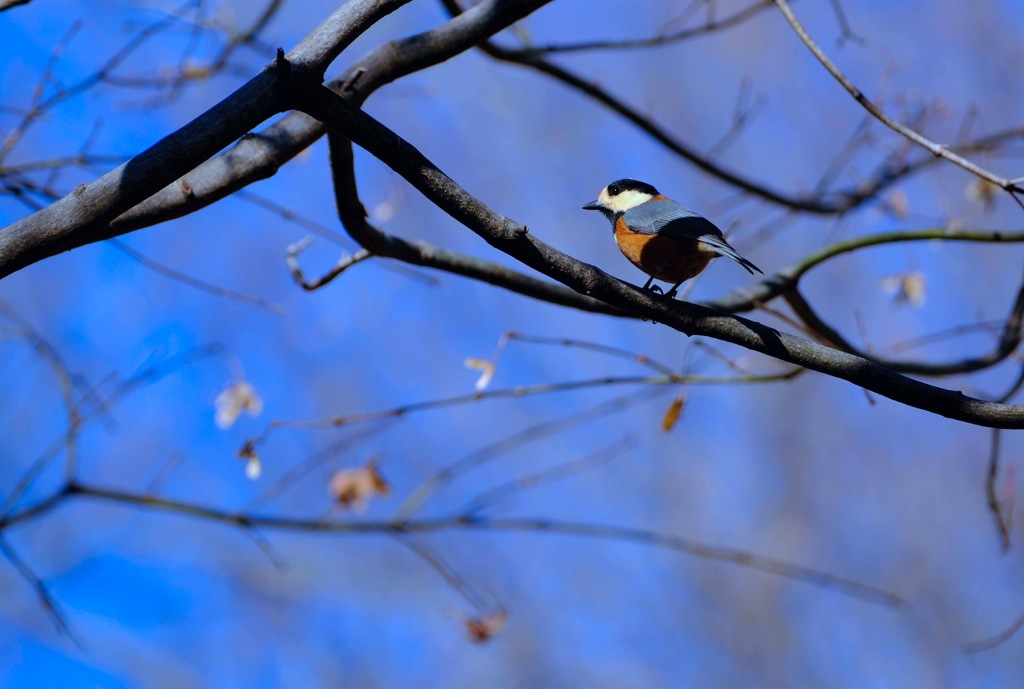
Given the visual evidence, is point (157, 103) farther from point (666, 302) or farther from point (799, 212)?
point (799, 212)

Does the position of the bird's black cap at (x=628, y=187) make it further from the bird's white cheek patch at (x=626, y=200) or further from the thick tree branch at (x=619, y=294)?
the thick tree branch at (x=619, y=294)

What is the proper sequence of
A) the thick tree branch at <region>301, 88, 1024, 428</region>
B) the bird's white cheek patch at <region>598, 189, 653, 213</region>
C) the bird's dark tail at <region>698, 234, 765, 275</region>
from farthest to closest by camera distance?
the bird's white cheek patch at <region>598, 189, 653, 213</region>, the bird's dark tail at <region>698, 234, 765, 275</region>, the thick tree branch at <region>301, 88, 1024, 428</region>

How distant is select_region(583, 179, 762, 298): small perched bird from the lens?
10.9 ft

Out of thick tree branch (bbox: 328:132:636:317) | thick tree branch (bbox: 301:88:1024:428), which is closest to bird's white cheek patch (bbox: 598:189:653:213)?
thick tree branch (bbox: 328:132:636:317)

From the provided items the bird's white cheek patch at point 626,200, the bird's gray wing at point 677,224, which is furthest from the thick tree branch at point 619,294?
the bird's white cheek patch at point 626,200

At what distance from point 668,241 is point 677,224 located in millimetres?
76

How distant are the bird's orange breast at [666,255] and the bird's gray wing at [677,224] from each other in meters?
0.03

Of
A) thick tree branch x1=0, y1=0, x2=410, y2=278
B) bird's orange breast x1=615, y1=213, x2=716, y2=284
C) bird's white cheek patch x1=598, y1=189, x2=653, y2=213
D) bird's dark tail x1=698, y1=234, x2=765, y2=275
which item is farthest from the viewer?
bird's white cheek patch x1=598, y1=189, x2=653, y2=213

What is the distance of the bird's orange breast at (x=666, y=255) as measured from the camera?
133 inches

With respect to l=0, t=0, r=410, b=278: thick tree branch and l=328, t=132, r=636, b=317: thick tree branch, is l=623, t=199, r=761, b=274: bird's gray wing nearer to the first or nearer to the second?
l=328, t=132, r=636, b=317: thick tree branch

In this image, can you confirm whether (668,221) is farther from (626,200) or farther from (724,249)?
(626,200)

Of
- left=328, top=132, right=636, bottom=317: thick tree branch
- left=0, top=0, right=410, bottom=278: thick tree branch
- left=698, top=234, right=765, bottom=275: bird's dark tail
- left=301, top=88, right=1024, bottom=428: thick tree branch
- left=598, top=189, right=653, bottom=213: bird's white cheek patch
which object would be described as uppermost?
left=598, top=189, right=653, bottom=213: bird's white cheek patch

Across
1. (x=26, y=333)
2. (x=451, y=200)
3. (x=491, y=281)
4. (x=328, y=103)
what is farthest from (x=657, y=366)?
(x=26, y=333)

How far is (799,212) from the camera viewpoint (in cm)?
459
